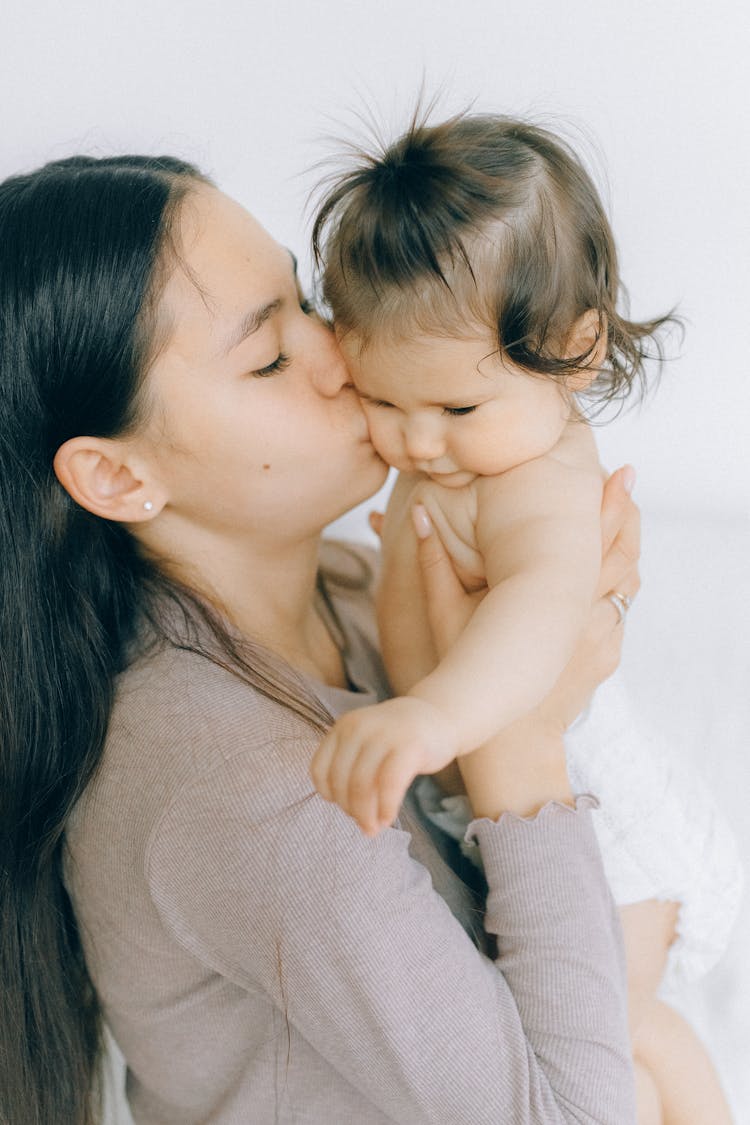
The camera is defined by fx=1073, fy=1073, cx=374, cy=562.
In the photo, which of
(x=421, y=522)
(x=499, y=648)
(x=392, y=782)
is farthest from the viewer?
(x=421, y=522)

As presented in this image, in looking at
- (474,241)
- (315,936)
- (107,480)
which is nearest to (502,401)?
(474,241)

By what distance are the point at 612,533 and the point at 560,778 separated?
10.4 inches

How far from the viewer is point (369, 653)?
1371 mm

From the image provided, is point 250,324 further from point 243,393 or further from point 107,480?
point 107,480

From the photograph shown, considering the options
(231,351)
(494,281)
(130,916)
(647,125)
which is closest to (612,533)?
(494,281)

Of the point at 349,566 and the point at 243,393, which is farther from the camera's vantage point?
the point at 349,566

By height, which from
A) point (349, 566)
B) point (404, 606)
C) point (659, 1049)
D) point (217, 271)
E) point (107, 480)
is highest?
point (217, 271)

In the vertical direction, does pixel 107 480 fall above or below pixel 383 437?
below

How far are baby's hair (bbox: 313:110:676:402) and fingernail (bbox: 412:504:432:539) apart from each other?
213 millimetres

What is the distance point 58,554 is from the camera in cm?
108

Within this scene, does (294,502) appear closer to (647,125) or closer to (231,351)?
(231,351)

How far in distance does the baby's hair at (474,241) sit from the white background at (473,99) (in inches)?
19.7

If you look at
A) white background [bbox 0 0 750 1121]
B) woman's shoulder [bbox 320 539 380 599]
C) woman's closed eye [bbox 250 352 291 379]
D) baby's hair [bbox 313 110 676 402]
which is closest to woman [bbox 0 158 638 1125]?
woman's closed eye [bbox 250 352 291 379]

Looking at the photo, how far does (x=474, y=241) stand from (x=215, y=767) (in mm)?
505
